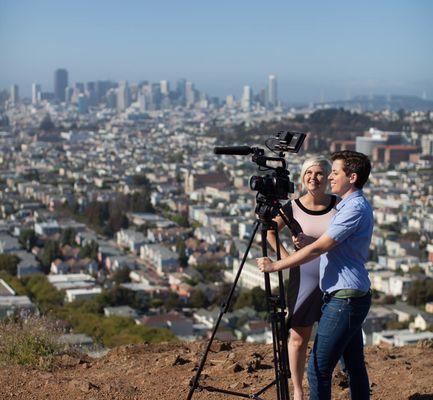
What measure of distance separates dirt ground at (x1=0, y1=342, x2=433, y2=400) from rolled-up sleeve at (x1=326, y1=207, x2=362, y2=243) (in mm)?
681

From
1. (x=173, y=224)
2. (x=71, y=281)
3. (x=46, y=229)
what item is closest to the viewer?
(x=71, y=281)

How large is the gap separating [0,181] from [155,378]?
32673 millimetres

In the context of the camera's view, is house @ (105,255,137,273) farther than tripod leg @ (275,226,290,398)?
Yes

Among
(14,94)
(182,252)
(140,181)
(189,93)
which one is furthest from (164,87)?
(182,252)

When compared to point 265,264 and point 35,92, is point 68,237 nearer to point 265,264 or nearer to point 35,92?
point 265,264

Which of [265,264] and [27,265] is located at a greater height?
[265,264]

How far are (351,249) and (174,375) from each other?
0.94 meters

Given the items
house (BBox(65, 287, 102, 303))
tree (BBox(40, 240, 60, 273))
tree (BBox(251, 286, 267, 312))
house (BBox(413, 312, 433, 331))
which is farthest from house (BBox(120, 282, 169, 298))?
house (BBox(413, 312, 433, 331))

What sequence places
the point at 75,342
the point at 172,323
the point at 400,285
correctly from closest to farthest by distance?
the point at 75,342 < the point at 172,323 < the point at 400,285

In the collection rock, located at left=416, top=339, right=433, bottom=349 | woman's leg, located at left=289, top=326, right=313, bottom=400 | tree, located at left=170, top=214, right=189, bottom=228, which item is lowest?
tree, located at left=170, top=214, right=189, bottom=228

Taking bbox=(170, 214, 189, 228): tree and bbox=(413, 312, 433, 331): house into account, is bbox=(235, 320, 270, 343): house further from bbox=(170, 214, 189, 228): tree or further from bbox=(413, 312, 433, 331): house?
bbox=(170, 214, 189, 228): tree

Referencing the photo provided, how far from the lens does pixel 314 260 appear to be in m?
1.98

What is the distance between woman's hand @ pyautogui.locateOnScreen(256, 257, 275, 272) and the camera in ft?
5.93

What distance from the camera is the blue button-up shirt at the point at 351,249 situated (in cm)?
182
